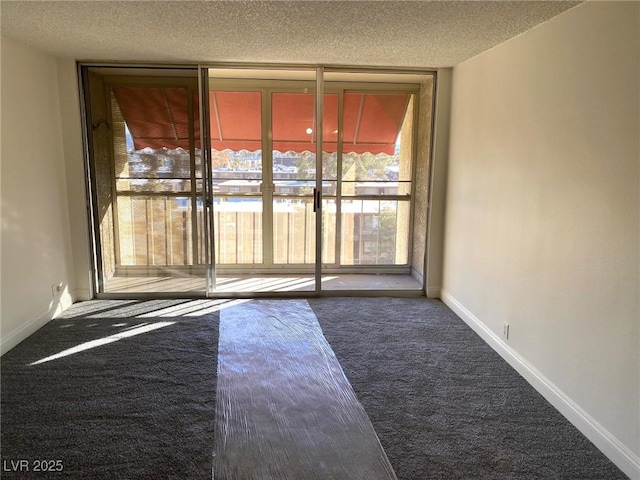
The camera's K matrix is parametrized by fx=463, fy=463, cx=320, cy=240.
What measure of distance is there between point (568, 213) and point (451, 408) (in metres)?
1.22

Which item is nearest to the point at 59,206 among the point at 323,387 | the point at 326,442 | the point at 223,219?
the point at 223,219

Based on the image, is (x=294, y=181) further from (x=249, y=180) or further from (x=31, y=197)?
(x=31, y=197)

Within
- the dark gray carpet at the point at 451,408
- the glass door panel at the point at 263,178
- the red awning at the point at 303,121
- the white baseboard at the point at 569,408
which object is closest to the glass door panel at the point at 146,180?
the glass door panel at the point at 263,178

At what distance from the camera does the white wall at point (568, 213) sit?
205 centimetres

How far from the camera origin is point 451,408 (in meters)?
2.53

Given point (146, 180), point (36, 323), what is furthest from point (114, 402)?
point (146, 180)

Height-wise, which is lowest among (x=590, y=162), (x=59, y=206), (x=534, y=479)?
(x=534, y=479)

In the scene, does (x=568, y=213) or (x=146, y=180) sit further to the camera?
(x=146, y=180)

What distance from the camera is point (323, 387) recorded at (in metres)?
2.74

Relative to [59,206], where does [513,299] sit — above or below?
below

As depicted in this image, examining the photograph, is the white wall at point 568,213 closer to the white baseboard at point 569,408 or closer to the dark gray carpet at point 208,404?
the white baseboard at point 569,408

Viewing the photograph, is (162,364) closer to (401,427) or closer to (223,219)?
(401,427)

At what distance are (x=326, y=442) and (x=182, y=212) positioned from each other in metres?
2.93

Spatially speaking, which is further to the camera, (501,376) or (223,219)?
(223,219)
